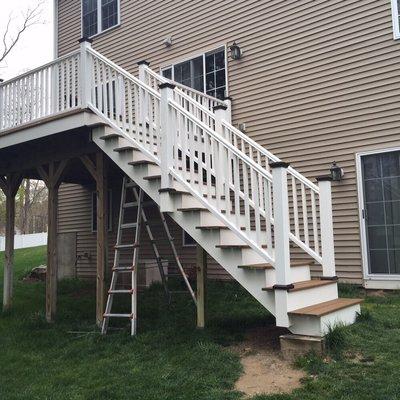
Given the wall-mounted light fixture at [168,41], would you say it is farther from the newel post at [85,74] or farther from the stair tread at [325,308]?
the stair tread at [325,308]

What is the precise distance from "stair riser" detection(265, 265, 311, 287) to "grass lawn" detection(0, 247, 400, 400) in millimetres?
737

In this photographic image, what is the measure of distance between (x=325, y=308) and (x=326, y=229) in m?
0.97

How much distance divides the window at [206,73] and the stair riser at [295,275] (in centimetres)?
508

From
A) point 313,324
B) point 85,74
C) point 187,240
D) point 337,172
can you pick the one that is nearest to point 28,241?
point 187,240

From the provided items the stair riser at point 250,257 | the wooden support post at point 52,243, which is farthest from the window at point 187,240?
the stair riser at point 250,257

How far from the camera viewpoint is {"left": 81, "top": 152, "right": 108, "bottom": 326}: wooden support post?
661cm

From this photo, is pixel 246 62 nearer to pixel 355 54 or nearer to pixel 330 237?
pixel 355 54

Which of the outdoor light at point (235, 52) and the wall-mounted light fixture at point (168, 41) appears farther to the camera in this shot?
the wall-mounted light fixture at point (168, 41)

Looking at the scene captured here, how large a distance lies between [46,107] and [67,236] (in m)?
6.08

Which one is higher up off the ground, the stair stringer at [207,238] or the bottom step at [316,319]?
the stair stringer at [207,238]

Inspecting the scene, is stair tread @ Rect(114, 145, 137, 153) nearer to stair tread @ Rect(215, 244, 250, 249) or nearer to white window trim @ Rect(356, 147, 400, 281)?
stair tread @ Rect(215, 244, 250, 249)

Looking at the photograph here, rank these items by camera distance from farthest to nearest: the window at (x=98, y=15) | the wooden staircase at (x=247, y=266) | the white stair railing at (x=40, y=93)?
the window at (x=98, y=15) → the white stair railing at (x=40, y=93) → the wooden staircase at (x=247, y=266)

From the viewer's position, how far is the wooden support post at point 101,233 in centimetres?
661

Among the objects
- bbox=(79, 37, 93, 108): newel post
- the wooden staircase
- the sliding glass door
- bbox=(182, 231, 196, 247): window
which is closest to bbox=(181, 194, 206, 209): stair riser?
the wooden staircase
